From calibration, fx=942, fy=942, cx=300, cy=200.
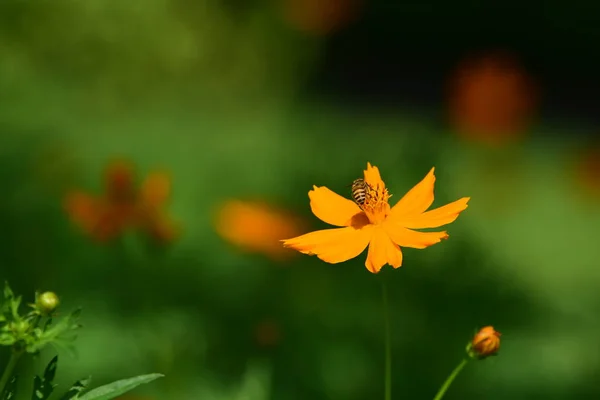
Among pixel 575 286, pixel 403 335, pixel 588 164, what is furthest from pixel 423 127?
pixel 403 335

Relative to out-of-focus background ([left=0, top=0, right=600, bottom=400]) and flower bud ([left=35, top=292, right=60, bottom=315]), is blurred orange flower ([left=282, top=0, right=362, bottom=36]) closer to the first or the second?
out-of-focus background ([left=0, top=0, right=600, bottom=400])

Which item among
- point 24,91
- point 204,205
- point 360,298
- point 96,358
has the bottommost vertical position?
point 96,358

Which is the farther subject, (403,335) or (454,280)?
(454,280)

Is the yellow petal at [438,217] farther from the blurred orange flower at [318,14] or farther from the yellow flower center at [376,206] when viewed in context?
the blurred orange flower at [318,14]

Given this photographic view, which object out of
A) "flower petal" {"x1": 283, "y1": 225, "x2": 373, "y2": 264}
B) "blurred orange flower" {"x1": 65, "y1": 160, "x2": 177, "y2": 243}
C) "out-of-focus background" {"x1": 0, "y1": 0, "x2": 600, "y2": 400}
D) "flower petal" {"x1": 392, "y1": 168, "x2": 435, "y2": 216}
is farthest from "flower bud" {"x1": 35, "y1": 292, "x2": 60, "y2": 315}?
"blurred orange flower" {"x1": 65, "y1": 160, "x2": 177, "y2": 243}

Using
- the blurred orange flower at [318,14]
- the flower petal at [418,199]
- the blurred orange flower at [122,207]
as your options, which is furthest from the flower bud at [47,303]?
the blurred orange flower at [318,14]

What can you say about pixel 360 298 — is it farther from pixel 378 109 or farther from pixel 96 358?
pixel 378 109
